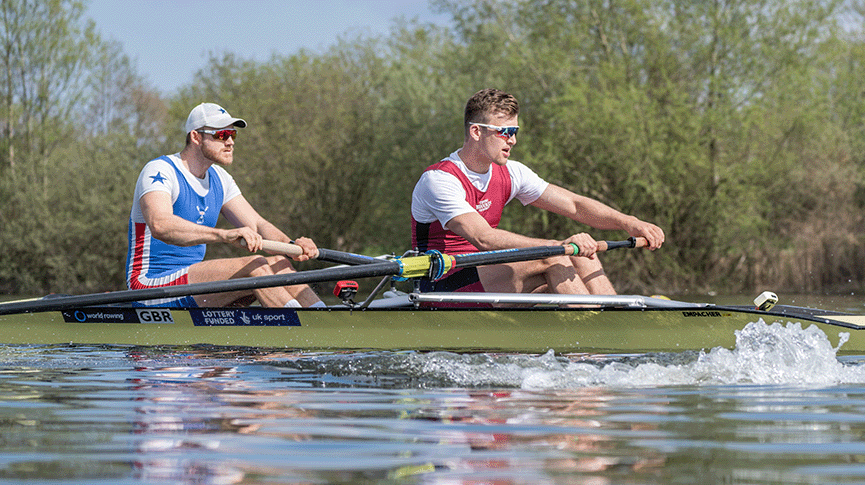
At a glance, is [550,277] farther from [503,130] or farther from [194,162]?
[194,162]

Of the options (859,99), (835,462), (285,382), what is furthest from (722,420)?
Answer: (859,99)

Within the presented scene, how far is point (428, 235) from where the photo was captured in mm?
7082

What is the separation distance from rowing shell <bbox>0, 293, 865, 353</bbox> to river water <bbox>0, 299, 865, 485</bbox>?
0.18 meters

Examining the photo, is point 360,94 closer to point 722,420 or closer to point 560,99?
point 560,99

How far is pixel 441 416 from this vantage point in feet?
14.2

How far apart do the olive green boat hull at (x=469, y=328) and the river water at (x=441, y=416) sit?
6.8 inches

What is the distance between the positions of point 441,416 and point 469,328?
92.7 inches

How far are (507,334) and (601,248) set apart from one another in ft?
2.80

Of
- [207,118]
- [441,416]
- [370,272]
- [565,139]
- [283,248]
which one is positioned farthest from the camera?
[565,139]

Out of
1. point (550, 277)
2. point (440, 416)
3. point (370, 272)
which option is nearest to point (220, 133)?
point (370, 272)

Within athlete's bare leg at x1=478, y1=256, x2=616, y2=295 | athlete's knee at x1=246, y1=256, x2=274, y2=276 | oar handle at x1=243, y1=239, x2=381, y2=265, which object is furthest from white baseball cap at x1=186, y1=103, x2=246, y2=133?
athlete's bare leg at x1=478, y1=256, x2=616, y2=295

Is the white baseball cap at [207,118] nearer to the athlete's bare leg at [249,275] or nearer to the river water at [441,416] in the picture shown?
the athlete's bare leg at [249,275]

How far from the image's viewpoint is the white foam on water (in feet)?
17.6

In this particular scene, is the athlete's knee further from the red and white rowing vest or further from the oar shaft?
the red and white rowing vest
